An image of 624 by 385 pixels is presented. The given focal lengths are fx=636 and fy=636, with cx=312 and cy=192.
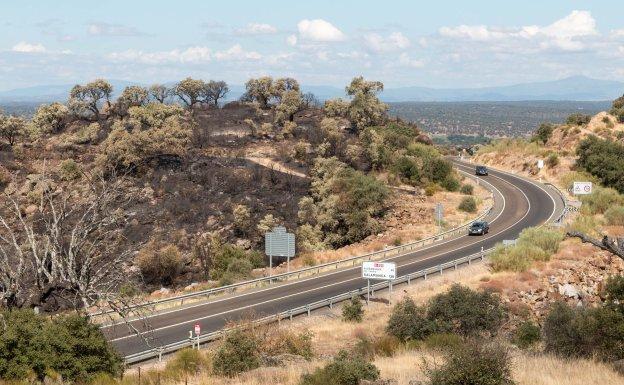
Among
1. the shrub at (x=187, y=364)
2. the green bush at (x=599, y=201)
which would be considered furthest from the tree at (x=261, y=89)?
the shrub at (x=187, y=364)

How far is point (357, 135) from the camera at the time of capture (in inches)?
2795

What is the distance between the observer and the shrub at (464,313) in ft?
71.5

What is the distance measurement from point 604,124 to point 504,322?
66960 millimetres

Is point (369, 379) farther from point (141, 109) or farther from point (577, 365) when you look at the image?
point (141, 109)

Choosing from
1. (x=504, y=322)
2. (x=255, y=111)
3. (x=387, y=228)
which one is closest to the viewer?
(x=504, y=322)

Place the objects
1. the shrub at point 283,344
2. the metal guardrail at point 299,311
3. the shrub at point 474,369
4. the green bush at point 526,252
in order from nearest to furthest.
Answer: the shrub at point 474,369
the shrub at point 283,344
the metal guardrail at point 299,311
the green bush at point 526,252

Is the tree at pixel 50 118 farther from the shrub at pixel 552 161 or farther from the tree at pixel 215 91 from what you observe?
the shrub at pixel 552 161

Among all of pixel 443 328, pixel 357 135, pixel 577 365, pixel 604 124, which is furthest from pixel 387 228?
pixel 604 124

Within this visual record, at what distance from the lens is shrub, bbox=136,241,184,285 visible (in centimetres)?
4072

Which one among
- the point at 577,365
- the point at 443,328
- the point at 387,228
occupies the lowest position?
the point at 387,228

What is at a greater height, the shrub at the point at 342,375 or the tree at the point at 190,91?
the tree at the point at 190,91

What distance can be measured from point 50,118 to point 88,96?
582cm

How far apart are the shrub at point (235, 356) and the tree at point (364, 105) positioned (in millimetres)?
57043

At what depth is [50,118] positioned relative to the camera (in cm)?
7025
